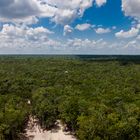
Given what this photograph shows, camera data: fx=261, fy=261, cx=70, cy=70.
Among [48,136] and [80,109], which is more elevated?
[80,109]

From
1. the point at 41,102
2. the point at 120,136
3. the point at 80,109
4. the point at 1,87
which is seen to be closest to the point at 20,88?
the point at 1,87

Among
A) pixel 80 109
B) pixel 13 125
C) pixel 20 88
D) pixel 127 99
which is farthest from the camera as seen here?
pixel 20 88

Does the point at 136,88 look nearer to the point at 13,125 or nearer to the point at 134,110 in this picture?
the point at 134,110

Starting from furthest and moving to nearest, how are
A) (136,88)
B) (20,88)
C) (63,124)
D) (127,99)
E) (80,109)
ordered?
(136,88) < (20,88) < (127,99) < (63,124) < (80,109)

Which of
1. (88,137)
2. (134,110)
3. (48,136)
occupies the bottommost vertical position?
(48,136)

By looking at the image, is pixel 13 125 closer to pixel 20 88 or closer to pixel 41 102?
pixel 41 102

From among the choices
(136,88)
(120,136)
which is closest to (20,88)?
(136,88)

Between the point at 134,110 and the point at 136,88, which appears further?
the point at 136,88
